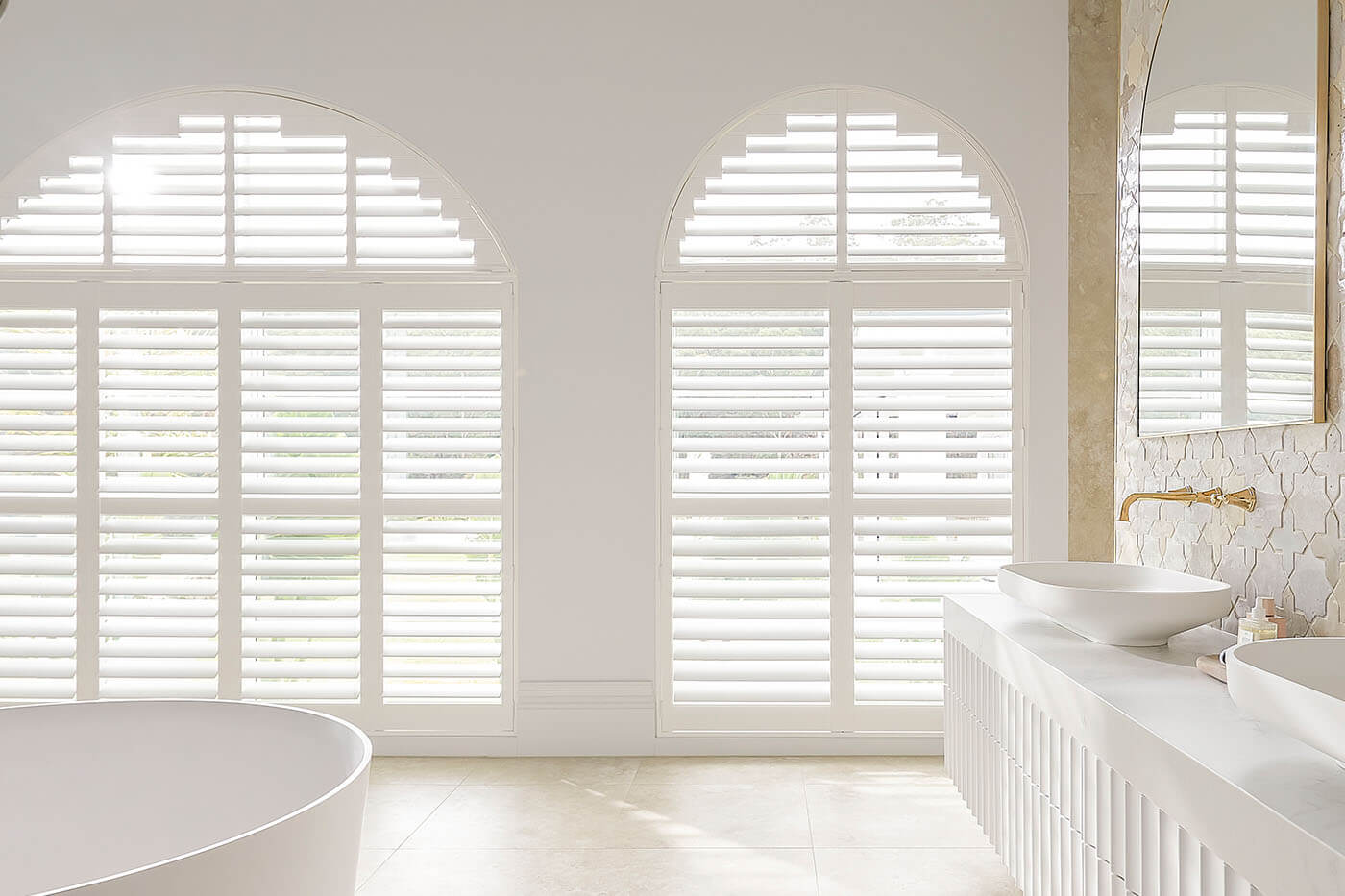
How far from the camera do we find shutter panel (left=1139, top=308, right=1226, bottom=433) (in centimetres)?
215

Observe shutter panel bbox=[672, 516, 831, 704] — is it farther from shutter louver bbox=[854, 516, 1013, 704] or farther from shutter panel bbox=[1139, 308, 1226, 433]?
shutter panel bbox=[1139, 308, 1226, 433]

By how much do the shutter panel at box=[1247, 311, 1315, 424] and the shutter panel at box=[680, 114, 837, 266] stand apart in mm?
1495

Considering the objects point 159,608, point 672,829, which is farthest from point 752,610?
point 159,608

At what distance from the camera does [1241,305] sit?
2.04 meters

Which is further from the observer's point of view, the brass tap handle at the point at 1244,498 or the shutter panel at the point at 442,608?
the shutter panel at the point at 442,608

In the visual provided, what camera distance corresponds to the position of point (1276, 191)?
6.22 ft

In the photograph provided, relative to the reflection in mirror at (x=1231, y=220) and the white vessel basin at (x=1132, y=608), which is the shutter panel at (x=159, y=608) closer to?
the white vessel basin at (x=1132, y=608)

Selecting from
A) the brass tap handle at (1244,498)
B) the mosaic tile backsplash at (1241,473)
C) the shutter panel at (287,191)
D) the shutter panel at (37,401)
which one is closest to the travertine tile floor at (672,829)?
the mosaic tile backsplash at (1241,473)

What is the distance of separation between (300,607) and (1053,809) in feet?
8.24

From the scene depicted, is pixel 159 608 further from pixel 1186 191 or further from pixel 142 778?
pixel 1186 191

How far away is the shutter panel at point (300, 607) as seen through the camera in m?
3.22

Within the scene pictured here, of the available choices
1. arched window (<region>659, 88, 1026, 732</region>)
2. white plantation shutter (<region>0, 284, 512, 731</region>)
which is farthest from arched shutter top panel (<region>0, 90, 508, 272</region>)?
arched window (<region>659, 88, 1026, 732</region>)

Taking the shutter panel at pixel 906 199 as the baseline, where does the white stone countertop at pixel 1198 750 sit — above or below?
below

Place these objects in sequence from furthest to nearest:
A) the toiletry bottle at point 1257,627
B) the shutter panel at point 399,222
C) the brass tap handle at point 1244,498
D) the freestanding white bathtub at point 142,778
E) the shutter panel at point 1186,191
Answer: the shutter panel at point 399,222 < the shutter panel at point 1186,191 < the brass tap handle at point 1244,498 < the toiletry bottle at point 1257,627 < the freestanding white bathtub at point 142,778
